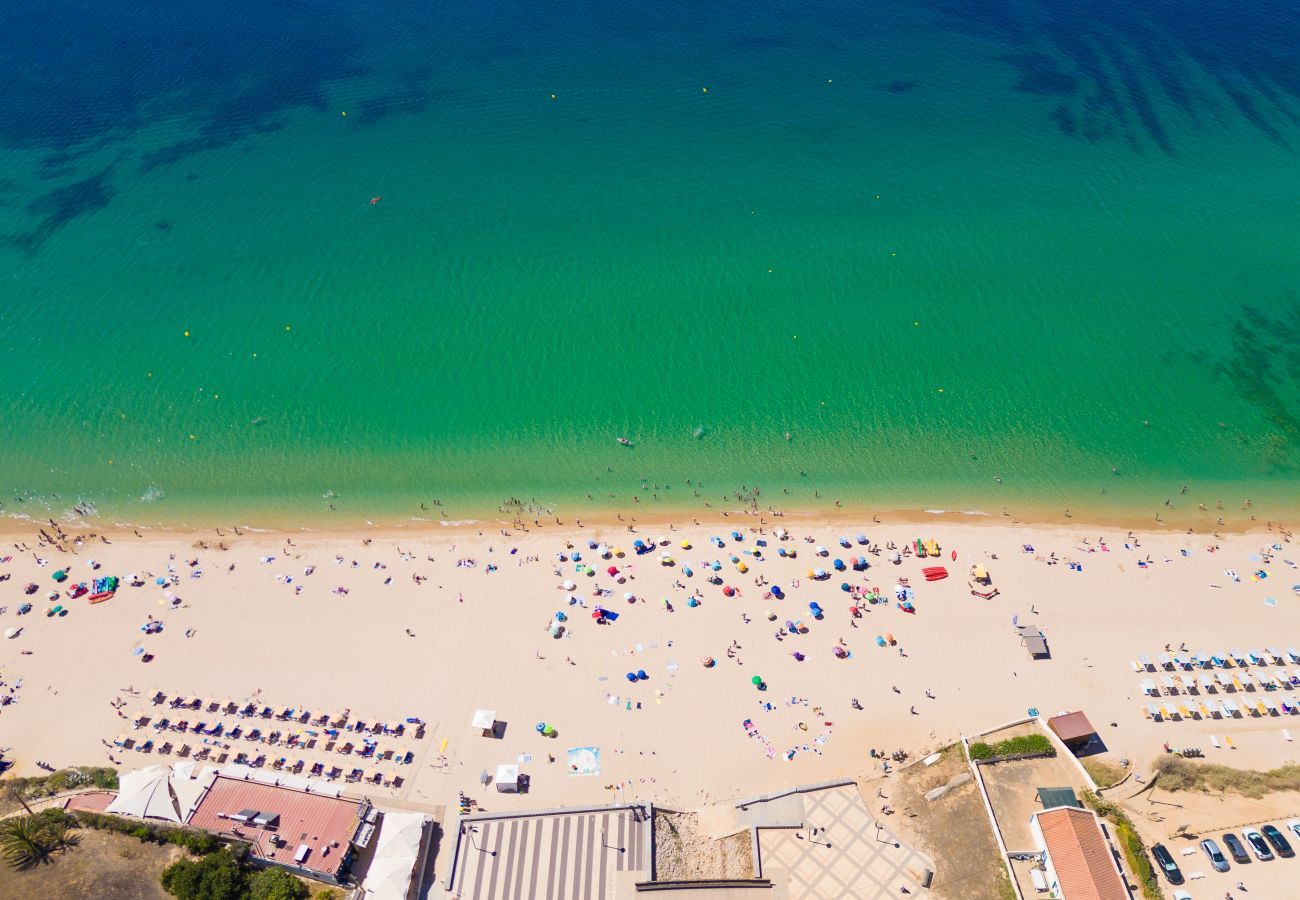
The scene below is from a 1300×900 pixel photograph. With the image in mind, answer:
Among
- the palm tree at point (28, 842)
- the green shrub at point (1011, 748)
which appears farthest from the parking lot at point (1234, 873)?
the palm tree at point (28, 842)

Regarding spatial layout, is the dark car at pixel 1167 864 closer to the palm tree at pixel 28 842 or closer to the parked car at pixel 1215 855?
the parked car at pixel 1215 855

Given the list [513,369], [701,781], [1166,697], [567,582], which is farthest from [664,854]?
[513,369]

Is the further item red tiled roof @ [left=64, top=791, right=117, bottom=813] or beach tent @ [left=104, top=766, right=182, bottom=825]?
red tiled roof @ [left=64, top=791, right=117, bottom=813]

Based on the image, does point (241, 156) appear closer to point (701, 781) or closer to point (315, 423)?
point (315, 423)

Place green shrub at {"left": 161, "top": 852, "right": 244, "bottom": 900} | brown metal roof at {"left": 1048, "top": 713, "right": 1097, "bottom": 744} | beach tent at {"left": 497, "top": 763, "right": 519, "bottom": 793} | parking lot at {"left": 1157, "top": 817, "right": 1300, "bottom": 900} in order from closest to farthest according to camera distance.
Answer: green shrub at {"left": 161, "top": 852, "right": 244, "bottom": 900} → parking lot at {"left": 1157, "top": 817, "right": 1300, "bottom": 900} → beach tent at {"left": 497, "top": 763, "right": 519, "bottom": 793} → brown metal roof at {"left": 1048, "top": 713, "right": 1097, "bottom": 744}

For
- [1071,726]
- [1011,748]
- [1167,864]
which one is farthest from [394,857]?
[1167,864]

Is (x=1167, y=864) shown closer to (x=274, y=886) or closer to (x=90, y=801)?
(x=274, y=886)

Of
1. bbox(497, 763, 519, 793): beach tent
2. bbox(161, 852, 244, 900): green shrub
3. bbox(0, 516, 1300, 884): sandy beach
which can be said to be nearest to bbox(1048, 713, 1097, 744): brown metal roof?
bbox(0, 516, 1300, 884): sandy beach

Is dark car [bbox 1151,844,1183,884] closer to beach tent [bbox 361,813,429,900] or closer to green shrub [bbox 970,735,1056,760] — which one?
green shrub [bbox 970,735,1056,760]
